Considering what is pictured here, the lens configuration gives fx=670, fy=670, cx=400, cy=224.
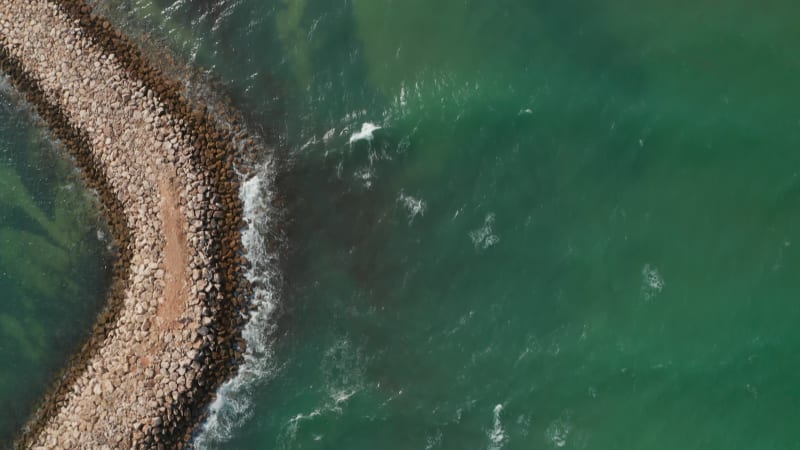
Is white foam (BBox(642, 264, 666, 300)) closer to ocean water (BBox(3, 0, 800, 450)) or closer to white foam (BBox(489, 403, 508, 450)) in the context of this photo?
ocean water (BBox(3, 0, 800, 450))

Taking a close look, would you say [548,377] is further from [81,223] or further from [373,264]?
[81,223]

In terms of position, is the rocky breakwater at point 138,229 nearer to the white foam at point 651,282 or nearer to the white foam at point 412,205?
the white foam at point 412,205

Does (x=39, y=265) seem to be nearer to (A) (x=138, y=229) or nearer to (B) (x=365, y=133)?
(A) (x=138, y=229)

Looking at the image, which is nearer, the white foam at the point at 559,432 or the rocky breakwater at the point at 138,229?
the white foam at the point at 559,432

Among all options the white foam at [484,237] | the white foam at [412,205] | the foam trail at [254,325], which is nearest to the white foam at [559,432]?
the white foam at [484,237]

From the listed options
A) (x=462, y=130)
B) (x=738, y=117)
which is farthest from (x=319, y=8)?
(x=738, y=117)
